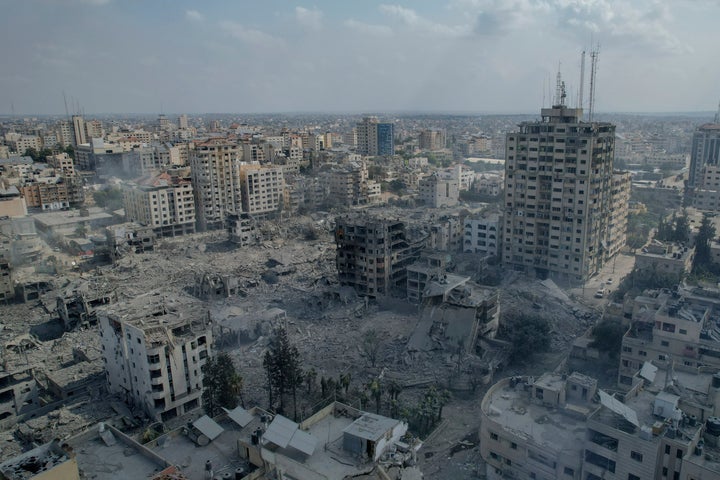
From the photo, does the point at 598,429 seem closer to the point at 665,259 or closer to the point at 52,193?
the point at 665,259

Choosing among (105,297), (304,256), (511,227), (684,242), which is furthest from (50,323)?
(684,242)

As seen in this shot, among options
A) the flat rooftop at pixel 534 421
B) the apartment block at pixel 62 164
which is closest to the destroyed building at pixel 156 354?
the flat rooftop at pixel 534 421

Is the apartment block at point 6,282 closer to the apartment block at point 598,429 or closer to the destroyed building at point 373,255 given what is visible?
the destroyed building at point 373,255

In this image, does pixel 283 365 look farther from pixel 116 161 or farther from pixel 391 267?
pixel 116 161

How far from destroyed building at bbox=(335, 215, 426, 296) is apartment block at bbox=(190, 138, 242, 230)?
1249 cm

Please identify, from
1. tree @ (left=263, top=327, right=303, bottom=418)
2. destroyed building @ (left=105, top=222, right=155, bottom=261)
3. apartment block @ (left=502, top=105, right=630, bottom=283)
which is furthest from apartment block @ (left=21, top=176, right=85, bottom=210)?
tree @ (left=263, top=327, right=303, bottom=418)

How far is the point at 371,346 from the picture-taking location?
16328mm

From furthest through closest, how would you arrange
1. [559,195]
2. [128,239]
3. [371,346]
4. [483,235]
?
[128,239]
[483,235]
[559,195]
[371,346]

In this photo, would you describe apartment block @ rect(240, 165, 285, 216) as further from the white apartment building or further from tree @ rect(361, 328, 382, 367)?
tree @ rect(361, 328, 382, 367)

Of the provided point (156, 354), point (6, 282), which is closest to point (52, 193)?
point (6, 282)

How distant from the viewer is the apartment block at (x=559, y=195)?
2078 centimetres

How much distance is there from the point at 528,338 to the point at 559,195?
7.87m

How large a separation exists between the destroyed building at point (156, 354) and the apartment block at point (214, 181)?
18836mm

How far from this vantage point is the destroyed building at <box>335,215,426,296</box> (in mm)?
20156
